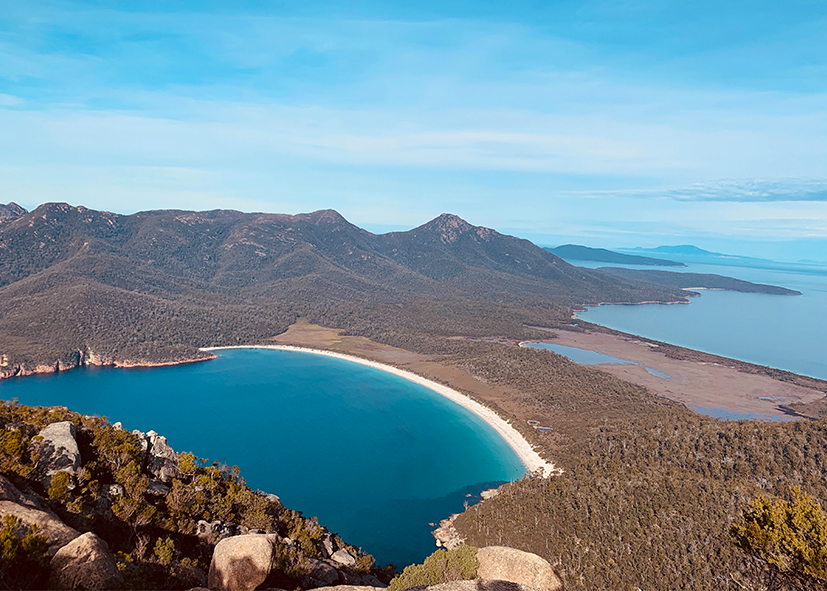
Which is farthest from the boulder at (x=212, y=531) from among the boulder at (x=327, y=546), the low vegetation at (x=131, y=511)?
the boulder at (x=327, y=546)

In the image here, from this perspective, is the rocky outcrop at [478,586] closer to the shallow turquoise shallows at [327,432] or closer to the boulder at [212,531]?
the boulder at [212,531]

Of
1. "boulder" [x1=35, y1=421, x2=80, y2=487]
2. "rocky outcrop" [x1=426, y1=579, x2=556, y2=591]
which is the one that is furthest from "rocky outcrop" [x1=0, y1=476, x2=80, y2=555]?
"rocky outcrop" [x1=426, y1=579, x2=556, y2=591]

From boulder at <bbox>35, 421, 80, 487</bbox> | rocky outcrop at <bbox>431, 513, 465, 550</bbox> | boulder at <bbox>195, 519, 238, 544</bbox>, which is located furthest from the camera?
rocky outcrop at <bbox>431, 513, 465, 550</bbox>

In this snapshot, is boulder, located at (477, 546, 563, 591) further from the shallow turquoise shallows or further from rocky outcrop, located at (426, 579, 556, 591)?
the shallow turquoise shallows

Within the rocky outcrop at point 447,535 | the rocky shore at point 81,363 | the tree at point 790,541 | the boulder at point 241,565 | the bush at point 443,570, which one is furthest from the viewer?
the rocky shore at point 81,363

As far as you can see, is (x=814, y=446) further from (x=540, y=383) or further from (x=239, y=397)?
(x=239, y=397)

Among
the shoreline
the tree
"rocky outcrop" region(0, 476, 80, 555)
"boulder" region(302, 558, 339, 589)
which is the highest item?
"rocky outcrop" region(0, 476, 80, 555)

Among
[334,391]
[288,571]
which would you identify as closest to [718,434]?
[288,571]
